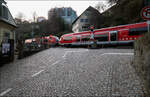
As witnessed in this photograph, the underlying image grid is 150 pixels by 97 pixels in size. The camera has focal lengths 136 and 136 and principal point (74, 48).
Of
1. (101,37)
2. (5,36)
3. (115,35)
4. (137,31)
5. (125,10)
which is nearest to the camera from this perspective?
(125,10)

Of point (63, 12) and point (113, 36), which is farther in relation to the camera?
point (113, 36)

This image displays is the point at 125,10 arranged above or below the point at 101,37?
above

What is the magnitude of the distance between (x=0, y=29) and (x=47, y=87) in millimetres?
11734

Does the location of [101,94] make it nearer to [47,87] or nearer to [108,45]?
[47,87]

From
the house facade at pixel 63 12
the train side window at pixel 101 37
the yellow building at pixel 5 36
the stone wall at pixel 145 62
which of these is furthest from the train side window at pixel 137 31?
the yellow building at pixel 5 36

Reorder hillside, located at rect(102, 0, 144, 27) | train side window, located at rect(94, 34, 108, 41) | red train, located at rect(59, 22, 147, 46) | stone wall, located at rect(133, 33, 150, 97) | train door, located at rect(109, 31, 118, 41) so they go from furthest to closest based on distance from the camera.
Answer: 1. train side window, located at rect(94, 34, 108, 41)
2. train door, located at rect(109, 31, 118, 41)
3. red train, located at rect(59, 22, 147, 46)
4. hillside, located at rect(102, 0, 144, 27)
5. stone wall, located at rect(133, 33, 150, 97)

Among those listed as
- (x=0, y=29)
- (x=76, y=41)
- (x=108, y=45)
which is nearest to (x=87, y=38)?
(x=76, y=41)

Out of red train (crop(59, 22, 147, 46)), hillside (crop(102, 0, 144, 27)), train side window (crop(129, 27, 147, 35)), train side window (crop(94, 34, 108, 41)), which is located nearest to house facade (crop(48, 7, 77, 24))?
hillside (crop(102, 0, 144, 27))

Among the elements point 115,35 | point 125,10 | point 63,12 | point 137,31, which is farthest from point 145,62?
point 115,35

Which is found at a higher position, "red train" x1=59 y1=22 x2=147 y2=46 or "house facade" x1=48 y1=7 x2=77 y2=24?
"house facade" x1=48 y1=7 x2=77 y2=24

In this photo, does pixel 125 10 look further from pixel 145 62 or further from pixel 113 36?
pixel 113 36

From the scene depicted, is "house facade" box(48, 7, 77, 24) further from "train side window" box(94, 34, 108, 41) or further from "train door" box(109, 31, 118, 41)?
"train door" box(109, 31, 118, 41)

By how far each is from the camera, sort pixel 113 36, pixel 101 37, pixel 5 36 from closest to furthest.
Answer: pixel 5 36
pixel 113 36
pixel 101 37

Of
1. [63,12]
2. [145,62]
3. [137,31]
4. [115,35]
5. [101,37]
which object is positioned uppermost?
[63,12]
